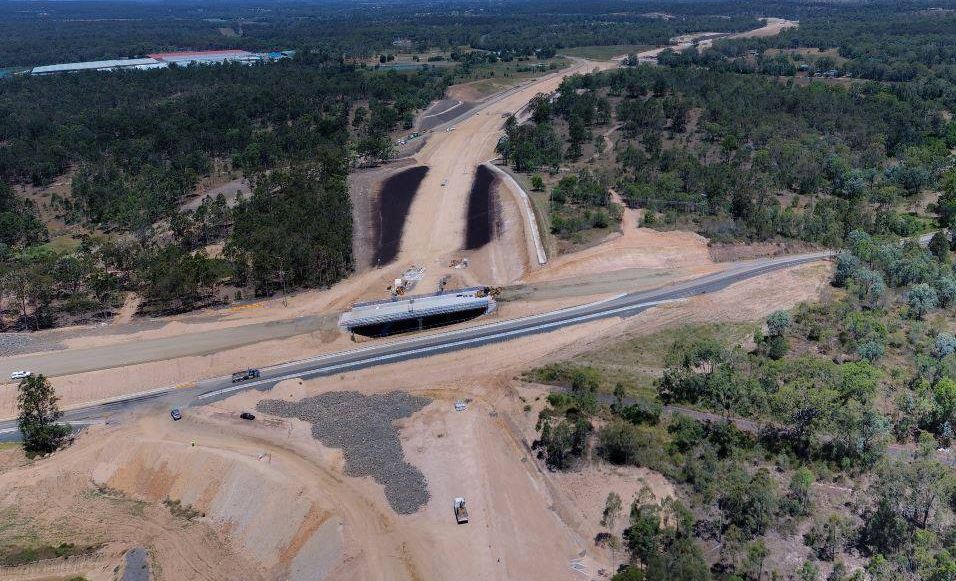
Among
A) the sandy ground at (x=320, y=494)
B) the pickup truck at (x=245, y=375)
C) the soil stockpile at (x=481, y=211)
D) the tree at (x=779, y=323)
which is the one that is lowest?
the sandy ground at (x=320, y=494)

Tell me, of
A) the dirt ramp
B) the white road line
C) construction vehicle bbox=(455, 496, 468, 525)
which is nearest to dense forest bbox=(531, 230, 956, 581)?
the white road line

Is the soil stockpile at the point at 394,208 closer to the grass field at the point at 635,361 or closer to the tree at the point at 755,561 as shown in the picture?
the grass field at the point at 635,361

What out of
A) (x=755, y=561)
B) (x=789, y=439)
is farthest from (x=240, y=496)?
(x=789, y=439)

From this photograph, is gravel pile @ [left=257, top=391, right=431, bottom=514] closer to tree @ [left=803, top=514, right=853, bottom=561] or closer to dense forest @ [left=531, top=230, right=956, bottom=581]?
dense forest @ [left=531, top=230, right=956, bottom=581]

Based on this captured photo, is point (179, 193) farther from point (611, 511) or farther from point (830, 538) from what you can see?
point (830, 538)

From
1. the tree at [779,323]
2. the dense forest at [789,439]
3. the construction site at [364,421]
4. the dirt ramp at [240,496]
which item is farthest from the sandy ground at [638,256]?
the dirt ramp at [240,496]

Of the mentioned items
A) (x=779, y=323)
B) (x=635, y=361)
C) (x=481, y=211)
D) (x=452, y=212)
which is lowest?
(x=635, y=361)
